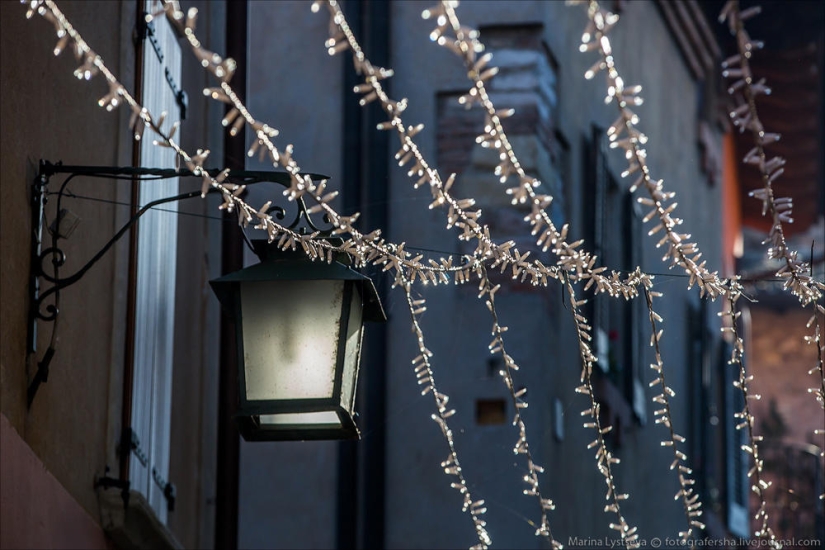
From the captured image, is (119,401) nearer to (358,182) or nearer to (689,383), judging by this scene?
(358,182)

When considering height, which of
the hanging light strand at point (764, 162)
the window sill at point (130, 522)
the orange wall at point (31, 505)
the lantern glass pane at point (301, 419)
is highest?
the hanging light strand at point (764, 162)

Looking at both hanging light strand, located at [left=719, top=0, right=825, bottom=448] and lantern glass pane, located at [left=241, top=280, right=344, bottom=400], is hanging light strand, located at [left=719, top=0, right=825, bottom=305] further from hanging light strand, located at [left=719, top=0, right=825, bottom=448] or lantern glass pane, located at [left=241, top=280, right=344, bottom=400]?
lantern glass pane, located at [left=241, top=280, right=344, bottom=400]

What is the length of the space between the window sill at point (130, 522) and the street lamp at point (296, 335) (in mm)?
1146

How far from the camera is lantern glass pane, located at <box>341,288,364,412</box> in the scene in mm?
3695

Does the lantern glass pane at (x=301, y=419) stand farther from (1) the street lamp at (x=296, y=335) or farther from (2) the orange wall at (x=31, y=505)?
(2) the orange wall at (x=31, y=505)

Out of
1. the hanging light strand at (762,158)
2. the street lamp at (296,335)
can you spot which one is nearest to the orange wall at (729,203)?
the street lamp at (296,335)

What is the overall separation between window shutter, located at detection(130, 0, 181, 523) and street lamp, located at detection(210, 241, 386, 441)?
148cm

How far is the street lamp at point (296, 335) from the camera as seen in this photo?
12.0ft

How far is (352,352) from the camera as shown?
12.3 feet

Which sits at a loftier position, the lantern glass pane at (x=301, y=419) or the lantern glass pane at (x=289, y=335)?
the lantern glass pane at (x=289, y=335)

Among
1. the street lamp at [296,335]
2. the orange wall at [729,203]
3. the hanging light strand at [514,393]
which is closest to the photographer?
the hanging light strand at [514,393]

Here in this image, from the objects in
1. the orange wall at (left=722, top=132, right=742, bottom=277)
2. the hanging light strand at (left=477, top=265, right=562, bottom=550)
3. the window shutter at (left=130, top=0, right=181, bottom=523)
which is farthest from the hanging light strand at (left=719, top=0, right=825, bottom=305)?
the orange wall at (left=722, top=132, right=742, bottom=277)

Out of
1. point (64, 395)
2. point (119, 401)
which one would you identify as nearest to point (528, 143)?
point (119, 401)

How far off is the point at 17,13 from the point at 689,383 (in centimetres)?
811
